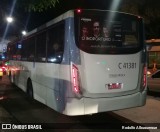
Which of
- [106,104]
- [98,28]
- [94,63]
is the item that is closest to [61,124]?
[106,104]

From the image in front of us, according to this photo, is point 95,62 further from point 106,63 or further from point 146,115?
point 146,115

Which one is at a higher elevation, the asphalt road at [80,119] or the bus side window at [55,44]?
the bus side window at [55,44]

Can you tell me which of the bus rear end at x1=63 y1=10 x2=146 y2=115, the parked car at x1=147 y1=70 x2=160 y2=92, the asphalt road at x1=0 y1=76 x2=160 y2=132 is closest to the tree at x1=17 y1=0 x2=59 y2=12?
the bus rear end at x1=63 y1=10 x2=146 y2=115

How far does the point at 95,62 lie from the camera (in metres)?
7.28

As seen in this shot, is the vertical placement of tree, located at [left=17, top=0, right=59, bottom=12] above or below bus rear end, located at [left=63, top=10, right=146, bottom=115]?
above

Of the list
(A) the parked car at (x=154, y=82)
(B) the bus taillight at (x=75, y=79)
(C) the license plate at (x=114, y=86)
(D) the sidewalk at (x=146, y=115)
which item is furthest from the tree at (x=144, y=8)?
(B) the bus taillight at (x=75, y=79)

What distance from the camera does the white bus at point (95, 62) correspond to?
717cm

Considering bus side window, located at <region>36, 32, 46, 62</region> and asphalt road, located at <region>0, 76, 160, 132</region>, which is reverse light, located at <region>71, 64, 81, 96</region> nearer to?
asphalt road, located at <region>0, 76, 160, 132</region>

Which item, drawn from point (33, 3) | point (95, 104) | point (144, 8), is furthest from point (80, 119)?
point (144, 8)

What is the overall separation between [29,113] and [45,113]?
1.70 ft

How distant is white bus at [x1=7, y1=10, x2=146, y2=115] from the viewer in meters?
7.17

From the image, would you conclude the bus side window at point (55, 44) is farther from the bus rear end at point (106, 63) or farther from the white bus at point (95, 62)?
the bus rear end at point (106, 63)

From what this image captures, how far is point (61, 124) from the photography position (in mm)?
8078

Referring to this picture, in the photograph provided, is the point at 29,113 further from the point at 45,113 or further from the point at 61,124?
the point at 61,124
